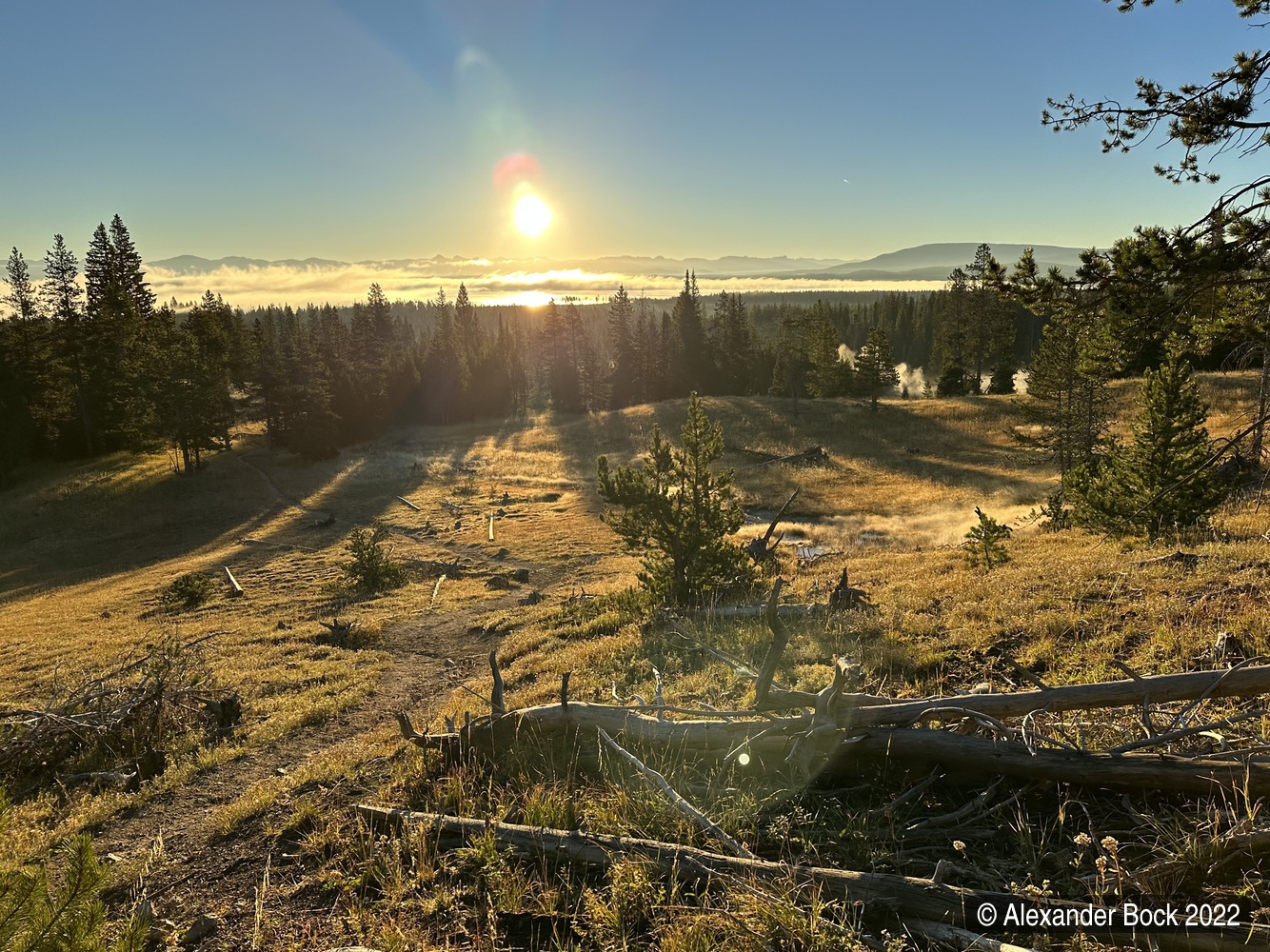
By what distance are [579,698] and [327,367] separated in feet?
232

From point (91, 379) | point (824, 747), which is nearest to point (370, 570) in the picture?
point (824, 747)

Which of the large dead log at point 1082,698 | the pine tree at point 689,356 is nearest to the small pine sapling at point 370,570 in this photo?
the large dead log at point 1082,698

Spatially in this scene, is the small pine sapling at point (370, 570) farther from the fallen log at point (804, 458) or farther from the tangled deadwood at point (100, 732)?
the fallen log at point (804, 458)

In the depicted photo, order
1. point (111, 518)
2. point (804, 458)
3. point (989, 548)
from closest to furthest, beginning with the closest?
point (989, 548)
point (111, 518)
point (804, 458)

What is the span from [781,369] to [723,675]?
86316 millimetres

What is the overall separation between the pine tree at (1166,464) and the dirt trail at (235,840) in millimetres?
16579

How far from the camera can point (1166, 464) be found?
48.9ft

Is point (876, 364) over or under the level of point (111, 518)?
over

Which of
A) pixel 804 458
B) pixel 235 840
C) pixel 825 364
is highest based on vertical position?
pixel 825 364

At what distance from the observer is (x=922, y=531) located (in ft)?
107

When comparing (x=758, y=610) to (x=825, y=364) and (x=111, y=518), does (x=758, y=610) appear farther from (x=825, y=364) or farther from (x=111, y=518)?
(x=825, y=364)

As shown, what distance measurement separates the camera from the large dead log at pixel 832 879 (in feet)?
10.0

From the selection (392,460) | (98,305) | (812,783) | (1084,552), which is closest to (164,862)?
(812,783)

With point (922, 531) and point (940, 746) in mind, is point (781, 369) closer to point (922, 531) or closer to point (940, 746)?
point (922, 531)
